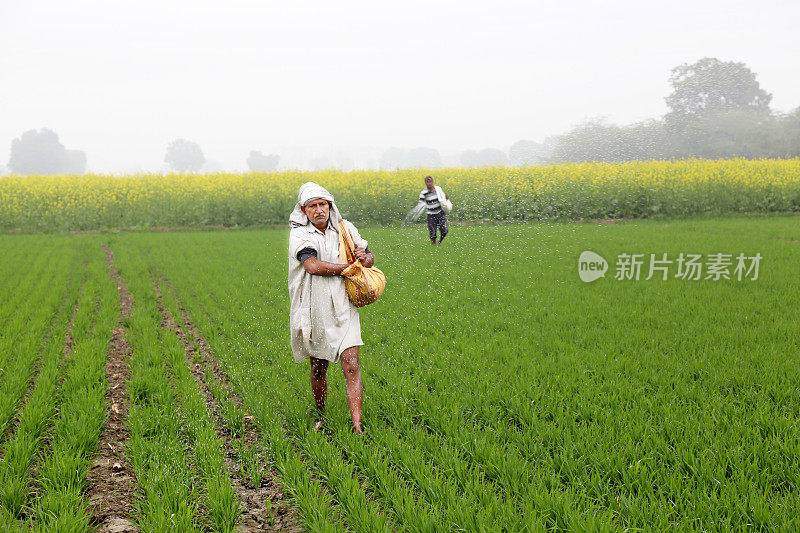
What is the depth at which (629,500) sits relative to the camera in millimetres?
2867

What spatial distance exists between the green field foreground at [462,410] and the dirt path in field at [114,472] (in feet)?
0.30

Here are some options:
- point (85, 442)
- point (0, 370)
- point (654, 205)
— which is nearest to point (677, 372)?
point (85, 442)

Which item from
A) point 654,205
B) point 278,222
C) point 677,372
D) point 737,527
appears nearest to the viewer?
point 737,527

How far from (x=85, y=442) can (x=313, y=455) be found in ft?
5.32

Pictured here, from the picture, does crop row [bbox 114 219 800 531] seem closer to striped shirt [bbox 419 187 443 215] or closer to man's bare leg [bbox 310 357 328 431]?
man's bare leg [bbox 310 357 328 431]

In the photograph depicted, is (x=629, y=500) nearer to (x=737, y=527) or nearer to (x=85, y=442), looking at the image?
(x=737, y=527)

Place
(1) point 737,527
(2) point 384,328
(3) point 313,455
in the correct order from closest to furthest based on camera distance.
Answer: (1) point 737,527
(3) point 313,455
(2) point 384,328

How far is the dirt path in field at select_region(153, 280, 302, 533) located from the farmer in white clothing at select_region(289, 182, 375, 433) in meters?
0.79

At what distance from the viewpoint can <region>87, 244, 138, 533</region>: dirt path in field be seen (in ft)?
10.1

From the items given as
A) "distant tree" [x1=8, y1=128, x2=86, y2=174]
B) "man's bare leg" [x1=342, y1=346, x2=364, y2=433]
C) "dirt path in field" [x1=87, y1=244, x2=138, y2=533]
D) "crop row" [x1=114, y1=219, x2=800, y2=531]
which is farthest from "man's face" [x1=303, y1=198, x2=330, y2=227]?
"distant tree" [x1=8, y1=128, x2=86, y2=174]

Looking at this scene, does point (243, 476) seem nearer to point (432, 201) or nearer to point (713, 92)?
point (432, 201)

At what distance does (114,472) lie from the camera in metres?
3.61

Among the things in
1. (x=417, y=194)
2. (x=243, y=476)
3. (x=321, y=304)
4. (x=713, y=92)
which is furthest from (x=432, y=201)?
(x=713, y=92)

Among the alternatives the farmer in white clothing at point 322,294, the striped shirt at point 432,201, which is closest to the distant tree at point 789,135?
the striped shirt at point 432,201
